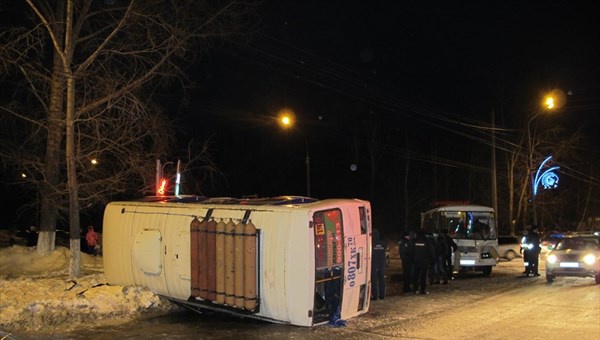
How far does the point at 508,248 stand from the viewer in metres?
27.4

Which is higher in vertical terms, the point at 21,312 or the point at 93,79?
the point at 93,79

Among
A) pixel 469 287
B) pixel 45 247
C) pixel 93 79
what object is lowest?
pixel 469 287

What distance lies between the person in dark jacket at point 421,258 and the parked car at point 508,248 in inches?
558

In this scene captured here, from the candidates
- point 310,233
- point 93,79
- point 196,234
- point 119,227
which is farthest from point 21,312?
point 93,79

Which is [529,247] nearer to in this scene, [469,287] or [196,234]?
[469,287]

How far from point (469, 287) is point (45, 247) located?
1322 cm

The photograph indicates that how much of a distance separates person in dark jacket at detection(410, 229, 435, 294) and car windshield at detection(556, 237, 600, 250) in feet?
18.9

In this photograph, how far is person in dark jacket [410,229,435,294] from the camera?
14.3 meters

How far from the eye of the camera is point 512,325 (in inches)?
394

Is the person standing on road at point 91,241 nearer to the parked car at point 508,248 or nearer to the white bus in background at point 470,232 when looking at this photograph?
the white bus in background at point 470,232

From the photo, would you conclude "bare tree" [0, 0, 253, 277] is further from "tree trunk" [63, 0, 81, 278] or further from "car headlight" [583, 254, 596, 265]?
"car headlight" [583, 254, 596, 265]

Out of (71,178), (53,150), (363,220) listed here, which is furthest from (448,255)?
(53,150)

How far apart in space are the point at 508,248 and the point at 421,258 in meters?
15.0

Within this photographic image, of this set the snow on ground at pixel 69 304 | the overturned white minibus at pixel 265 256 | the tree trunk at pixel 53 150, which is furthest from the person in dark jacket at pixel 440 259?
the tree trunk at pixel 53 150
